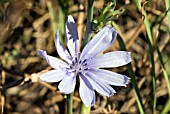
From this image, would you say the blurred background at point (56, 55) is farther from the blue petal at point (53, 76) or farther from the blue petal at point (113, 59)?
the blue petal at point (53, 76)

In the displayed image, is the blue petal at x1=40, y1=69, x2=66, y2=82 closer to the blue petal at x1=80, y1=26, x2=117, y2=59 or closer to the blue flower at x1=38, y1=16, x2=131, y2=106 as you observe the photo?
the blue flower at x1=38, y1=16, x2=131, y2=106

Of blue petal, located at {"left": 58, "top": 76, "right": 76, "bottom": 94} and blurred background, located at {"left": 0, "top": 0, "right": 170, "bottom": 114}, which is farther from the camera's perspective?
blurred background, located at {"left": 0, "top": 0, "right": 170, "bottom": 114}

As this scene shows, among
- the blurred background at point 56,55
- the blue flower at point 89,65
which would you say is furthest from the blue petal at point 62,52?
the blurred background at point 56,55

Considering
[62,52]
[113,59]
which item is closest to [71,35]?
[62,52]

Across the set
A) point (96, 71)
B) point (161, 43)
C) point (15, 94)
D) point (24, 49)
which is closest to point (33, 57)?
point (24, 49)

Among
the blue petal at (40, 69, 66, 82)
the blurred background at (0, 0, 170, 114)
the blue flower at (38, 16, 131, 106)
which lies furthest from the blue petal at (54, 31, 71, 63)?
the blurred background at (0, 0, 170, 114)

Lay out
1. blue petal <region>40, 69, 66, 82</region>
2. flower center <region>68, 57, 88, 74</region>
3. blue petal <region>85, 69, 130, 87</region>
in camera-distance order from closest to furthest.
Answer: blue petal <region>40, 69, 66, 82</region> < blue petal <region>85, 69, 130, 87</region> < flower center <region>68, 57, 88, 74</region>
